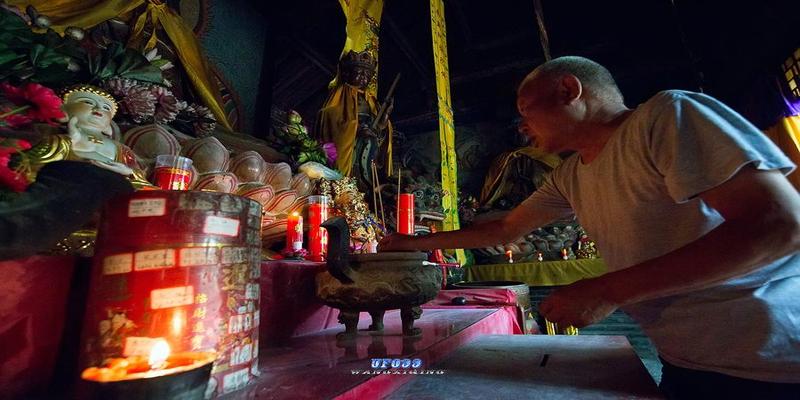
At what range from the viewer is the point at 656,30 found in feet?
22.7

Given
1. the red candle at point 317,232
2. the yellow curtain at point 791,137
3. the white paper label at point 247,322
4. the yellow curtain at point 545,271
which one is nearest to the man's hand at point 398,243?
the red candle at point 317,232

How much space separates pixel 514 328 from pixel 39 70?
3.04m

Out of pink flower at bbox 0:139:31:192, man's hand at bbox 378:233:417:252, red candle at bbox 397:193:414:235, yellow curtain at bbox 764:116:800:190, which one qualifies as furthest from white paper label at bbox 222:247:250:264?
yellow curtain at bbox 764:116:800:190

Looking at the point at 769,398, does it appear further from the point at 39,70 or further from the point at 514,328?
the point at 39,70

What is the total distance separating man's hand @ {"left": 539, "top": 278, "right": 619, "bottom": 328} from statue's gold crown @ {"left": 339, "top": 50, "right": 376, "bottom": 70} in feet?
14.1

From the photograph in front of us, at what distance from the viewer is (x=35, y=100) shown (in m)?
0.87

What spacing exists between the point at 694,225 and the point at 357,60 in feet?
14.2

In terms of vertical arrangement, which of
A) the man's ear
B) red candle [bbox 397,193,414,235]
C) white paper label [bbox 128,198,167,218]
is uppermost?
the man's ear

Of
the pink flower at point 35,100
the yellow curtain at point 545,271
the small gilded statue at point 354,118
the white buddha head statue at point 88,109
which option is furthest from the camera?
the yellow curtain at point 545,271

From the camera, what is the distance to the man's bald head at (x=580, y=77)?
1173mm

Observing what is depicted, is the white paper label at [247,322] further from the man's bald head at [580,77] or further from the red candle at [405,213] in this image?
the red candle at [405,213]

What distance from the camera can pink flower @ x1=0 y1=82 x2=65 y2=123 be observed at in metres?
0.87

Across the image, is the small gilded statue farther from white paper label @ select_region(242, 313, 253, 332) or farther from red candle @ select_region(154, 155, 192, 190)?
white paper label @ select_region(242, 313, 253, 332)

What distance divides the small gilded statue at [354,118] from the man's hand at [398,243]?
259cm
